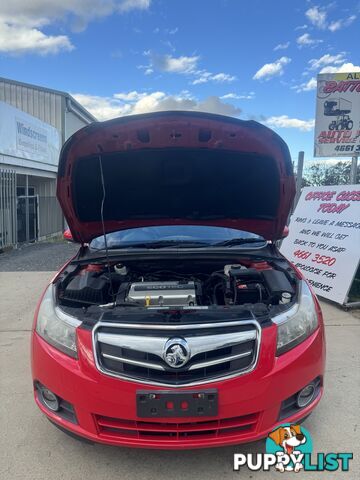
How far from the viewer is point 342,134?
7.41 m

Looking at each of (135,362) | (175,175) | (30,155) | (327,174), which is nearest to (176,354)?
(135,362)

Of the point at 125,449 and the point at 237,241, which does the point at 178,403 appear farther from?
the point at 237,241

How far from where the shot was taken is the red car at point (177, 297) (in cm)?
206

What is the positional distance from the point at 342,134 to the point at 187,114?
577cm

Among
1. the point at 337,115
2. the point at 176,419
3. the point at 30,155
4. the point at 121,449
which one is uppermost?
the point at 337,115

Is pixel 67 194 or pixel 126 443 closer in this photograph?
pixel 126 443

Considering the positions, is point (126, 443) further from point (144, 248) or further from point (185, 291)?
point (144, 248)

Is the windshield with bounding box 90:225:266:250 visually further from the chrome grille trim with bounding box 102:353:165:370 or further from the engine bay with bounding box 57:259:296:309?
the chrome grille trim with bounding box 102:353:165:370

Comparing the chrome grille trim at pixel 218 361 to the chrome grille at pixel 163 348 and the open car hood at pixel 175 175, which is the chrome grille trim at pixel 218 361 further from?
the open car hood at pixel 175 175

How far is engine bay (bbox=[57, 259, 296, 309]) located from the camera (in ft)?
9.14

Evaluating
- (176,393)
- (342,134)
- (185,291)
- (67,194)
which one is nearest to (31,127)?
(342,134)

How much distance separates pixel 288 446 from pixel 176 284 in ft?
4.31

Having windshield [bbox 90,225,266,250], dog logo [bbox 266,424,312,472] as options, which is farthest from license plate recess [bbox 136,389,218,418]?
windshield [bbox 90,225,266,250]

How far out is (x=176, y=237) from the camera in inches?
139
